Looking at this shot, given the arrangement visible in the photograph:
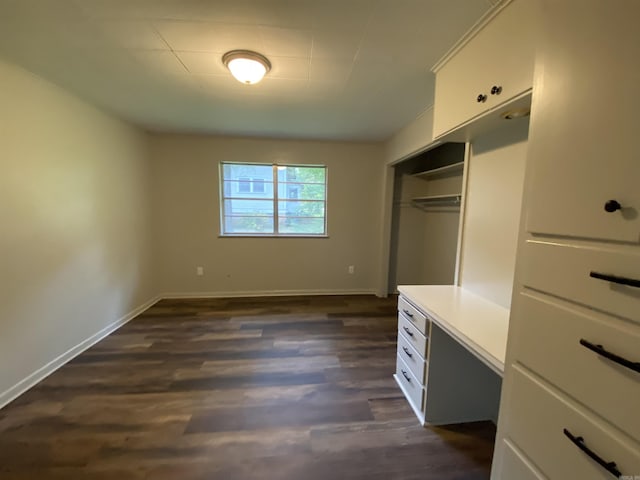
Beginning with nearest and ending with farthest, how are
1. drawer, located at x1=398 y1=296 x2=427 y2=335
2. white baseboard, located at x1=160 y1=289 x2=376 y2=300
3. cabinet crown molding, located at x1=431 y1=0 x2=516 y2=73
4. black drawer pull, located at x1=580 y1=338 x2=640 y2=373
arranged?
black drawer pull, located at x1=580 y1=338 x2=640 y2=373
cabinet crown molding, located at x1=431 y1=0 x2=516 y2=73
drawer, located at x1=398 y1=296 x2=427 y2=335
white baseboard, located at x1=160 y1=289 x2=376 y2=300

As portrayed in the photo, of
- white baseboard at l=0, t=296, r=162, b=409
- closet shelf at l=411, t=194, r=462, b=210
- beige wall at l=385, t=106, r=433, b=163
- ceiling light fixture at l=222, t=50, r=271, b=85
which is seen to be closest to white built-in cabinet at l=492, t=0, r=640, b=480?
ceiling light fixture at l=222, t=50, r=271, b=85

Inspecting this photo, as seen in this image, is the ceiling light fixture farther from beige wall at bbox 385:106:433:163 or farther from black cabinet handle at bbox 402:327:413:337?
black cabinet handle at bbox 402:327:413:337

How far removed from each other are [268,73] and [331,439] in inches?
102

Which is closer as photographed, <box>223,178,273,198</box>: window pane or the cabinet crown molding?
the cabinet crown molding

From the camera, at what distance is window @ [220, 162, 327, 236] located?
13.9 ft

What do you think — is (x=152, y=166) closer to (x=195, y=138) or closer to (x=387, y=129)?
(x=195, y=138)

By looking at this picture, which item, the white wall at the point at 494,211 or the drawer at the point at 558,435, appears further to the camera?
the white wall at the point at 494,211

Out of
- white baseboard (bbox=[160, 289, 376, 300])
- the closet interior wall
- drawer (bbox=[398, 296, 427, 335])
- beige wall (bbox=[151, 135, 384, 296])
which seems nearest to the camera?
drawer (bbox=[398, 296, 427, 335])

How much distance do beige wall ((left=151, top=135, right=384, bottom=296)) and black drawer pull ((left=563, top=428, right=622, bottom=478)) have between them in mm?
3684

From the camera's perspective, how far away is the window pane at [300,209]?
172 inches

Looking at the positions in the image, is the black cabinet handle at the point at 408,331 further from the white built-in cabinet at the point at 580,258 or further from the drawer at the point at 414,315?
the white built-in cabinet at the point at 580,258

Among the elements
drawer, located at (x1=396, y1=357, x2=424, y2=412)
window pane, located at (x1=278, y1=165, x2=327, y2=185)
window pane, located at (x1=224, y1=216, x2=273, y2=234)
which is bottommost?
drawer, located at (x1=396, y1=357, x2=424, y2=412)

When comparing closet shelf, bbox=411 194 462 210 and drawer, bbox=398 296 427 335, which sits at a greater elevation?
closet shelf, bbox=411 194 462 210

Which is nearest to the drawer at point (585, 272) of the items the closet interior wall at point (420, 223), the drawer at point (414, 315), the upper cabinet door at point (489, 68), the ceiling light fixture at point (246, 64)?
the upper cabinet door at point (489, 68)
